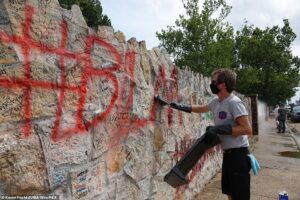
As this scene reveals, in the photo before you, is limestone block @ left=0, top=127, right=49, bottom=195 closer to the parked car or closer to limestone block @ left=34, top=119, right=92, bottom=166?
limestone block @ left=34, top=119, right=92, bottom=166

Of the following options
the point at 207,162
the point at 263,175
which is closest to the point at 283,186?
the point at 263,175

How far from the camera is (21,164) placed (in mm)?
2240

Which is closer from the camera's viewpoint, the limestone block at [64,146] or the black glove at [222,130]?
the limestone block at [64,146]

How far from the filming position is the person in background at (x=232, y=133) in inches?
149

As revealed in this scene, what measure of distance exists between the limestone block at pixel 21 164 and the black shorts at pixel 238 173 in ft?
7.08

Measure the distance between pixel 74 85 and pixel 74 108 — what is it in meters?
0.17

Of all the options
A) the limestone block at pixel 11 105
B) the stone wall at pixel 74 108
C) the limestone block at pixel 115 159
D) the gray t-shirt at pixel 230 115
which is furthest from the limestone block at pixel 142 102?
the limestone block at pixel 11 105

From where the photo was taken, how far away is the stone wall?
221cm

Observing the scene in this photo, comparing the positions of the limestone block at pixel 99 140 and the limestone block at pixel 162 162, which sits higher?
the limestone block at pixel 99 140

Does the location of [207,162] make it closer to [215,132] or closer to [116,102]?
[215,132]

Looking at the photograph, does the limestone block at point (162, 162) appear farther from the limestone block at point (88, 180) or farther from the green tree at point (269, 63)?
the green tree at point (269, 63)

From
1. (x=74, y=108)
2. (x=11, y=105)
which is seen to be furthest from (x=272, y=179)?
(x=11, y=105)

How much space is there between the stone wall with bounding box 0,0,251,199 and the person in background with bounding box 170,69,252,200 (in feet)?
2.36

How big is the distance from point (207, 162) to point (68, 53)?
474 centimetres
